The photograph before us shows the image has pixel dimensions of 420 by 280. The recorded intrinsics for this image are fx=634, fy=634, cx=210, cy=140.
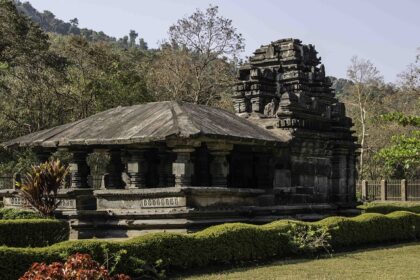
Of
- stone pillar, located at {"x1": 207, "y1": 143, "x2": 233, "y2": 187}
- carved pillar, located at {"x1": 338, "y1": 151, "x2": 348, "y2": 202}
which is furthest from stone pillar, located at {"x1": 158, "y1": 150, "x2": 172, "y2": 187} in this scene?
carved pillar, located at {"x1": 338, "y1": 151, "x2": 348, "y2": 202}

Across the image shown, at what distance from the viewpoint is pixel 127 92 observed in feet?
106

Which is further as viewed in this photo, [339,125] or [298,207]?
[339,125]

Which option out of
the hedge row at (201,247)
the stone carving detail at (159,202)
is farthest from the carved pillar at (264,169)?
the stone carving detail at (159,202)

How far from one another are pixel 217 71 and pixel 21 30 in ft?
36.3

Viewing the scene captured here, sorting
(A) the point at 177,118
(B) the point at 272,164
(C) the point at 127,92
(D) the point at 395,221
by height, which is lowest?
(D) the point at 395,221

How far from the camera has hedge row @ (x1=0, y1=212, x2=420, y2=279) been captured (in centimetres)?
930

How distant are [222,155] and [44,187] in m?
4.31

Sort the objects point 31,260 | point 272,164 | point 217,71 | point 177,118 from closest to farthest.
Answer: point 31,260
point 177,118
point 272,164
point 217,71

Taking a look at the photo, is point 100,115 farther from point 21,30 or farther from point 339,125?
point 21,30

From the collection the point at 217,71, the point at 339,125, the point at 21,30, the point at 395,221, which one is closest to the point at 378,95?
the point at 217,71

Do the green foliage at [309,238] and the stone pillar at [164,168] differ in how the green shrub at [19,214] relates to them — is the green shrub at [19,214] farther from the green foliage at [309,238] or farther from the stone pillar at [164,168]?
the green foliage at [309,238]

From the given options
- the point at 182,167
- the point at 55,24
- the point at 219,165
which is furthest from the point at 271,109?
the point at 55,24

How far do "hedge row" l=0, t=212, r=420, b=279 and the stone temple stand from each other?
76.1 inches

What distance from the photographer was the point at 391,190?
3588cm
